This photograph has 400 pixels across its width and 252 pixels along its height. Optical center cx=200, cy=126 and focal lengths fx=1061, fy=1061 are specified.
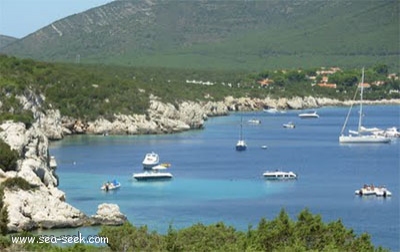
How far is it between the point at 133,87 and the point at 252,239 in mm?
49952

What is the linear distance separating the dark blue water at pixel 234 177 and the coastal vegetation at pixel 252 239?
23.6 ft

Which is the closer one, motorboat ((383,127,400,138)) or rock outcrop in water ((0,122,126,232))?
rock outcrop in water ((0,122,126,232))

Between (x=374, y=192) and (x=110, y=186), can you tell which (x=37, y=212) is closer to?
(x=110, y=186)

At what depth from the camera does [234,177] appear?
39.9 m

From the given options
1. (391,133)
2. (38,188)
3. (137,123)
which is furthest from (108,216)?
(391,133)

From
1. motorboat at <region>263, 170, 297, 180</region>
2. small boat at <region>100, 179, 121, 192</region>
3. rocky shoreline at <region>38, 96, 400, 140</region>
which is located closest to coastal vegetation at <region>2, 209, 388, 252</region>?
small boat at <region>100, 179, 121, 192</region>

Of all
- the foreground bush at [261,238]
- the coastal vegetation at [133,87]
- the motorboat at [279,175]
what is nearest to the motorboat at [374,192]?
the motorboat at [279,175]

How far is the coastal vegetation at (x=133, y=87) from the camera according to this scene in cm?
5221

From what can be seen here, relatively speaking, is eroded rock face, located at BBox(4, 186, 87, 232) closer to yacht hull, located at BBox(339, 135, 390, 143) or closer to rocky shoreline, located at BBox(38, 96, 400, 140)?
rocky shoreline, located at BBox(38, 96, 400, 140)

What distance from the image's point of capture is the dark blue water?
30.2m

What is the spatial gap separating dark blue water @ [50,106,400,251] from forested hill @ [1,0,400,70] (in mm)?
63407

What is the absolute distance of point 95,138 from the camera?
57312mm

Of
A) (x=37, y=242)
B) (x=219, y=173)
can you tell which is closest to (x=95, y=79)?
(x=219, y=173)

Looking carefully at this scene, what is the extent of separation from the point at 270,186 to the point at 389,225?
30.8 feet
